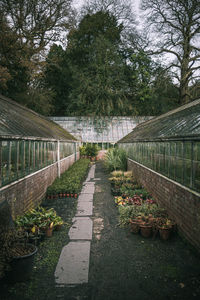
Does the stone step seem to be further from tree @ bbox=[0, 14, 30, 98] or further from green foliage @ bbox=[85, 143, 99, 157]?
green foliage @ bbox=[85, 143, 99, 157]

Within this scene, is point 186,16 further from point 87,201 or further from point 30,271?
point 30,271

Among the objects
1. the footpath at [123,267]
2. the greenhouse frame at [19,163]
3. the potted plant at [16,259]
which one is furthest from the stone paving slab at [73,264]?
the greenhouse frame at [19,163]

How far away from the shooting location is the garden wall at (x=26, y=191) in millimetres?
4996

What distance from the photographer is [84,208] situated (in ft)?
25.2

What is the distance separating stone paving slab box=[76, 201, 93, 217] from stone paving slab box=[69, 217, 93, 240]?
0.36 m

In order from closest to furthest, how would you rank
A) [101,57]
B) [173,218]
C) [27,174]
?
[173,218]
[27,174]
[101,57]

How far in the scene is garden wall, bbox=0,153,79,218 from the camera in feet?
16.4

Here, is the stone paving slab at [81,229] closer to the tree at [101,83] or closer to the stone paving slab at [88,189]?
the stone paving slab at [88,189]

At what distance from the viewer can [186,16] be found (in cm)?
2106

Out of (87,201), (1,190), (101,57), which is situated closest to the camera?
(1,190)

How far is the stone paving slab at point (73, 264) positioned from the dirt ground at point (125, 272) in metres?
0.11

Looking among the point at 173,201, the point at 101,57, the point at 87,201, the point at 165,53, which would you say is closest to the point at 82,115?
the point at 101,57

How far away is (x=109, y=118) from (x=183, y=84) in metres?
9.07

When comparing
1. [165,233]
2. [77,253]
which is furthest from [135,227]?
[77,253]
